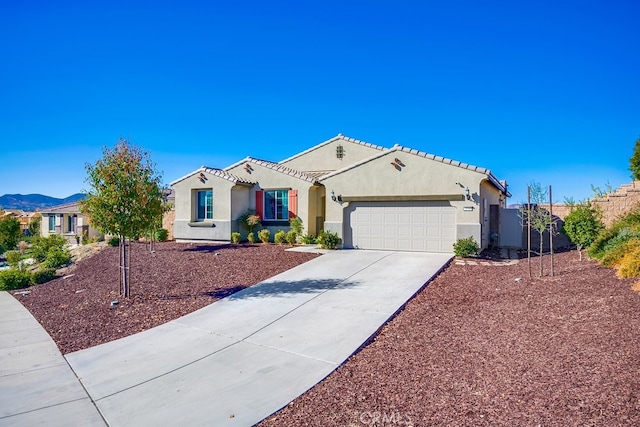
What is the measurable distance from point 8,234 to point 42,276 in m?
17.9

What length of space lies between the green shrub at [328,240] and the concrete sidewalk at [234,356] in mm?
5837

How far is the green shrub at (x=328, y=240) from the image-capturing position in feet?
52.2

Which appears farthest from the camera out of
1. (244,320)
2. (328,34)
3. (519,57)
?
(328,34)

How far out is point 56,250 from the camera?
1627 cm

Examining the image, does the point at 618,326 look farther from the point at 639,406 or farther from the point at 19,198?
the point at 19,198

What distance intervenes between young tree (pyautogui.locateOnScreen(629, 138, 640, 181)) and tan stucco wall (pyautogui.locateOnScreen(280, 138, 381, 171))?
12.4 metres

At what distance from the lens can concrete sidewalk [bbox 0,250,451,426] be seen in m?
4.27

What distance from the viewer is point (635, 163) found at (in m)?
18.3

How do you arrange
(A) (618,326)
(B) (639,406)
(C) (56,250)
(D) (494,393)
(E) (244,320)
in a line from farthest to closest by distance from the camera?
(C) (56,250) < (E) (244,320) < (A) (618,326) < (D) (494,393) < (B) (639,406)

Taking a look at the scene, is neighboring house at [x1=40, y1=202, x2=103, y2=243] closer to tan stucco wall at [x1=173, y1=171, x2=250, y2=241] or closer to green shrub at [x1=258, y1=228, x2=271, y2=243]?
tan stucco wall at [x1=173, y1=171, x2=250, y2=241]

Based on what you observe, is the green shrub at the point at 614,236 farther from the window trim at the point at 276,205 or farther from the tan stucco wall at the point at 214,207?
the tan stucco wall at the point at 214,207

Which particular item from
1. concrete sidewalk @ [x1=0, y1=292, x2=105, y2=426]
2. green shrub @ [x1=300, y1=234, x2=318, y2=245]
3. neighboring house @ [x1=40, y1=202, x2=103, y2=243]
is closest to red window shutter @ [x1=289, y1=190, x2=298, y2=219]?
green shrub @ [x1=300, y1=234, x2=318, y2=245]

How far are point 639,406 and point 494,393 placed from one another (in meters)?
1.23

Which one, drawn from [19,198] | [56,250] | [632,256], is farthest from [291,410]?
[19,198]
